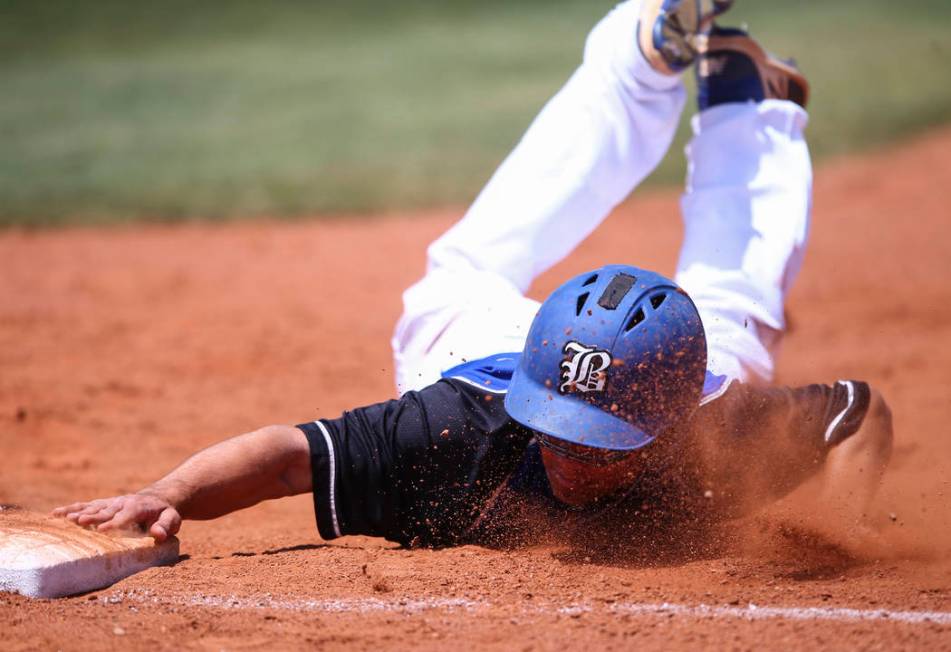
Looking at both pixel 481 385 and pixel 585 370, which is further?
pixel 481 385

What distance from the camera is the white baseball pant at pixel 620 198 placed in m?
3.86

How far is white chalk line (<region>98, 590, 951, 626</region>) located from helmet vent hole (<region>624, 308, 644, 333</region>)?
0.66 m

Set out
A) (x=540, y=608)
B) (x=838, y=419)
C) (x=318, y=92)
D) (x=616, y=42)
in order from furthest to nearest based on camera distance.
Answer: (x=318, y=92) → (x=616, y=42) → (x=838, y=419) → (x=540, y=608)

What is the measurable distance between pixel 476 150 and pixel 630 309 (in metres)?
7.64

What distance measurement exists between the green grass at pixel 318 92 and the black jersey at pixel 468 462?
6050mm

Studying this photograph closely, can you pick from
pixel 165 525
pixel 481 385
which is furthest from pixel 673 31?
pixel 165 525

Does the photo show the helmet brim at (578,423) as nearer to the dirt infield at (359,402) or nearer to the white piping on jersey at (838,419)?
the dirt infield at (359,402)

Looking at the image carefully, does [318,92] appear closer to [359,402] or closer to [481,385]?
[359,402]

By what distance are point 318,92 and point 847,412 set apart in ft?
33.9

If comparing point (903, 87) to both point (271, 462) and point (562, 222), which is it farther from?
point (271, 462)

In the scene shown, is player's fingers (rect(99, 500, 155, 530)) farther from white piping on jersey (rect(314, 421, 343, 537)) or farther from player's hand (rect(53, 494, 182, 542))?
white piping on jersey (rect(314, 421, 343, 537))

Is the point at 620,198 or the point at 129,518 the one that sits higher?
the point at 620,198

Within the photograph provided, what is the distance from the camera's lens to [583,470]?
296cm

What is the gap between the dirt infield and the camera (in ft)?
A: 8.46
